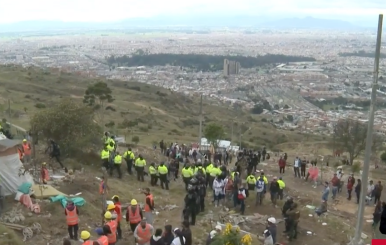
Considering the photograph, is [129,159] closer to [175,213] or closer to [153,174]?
[153,174]

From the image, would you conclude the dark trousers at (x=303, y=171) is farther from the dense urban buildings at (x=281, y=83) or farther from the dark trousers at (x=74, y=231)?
the dense urban buildings at (x=281, y=83)

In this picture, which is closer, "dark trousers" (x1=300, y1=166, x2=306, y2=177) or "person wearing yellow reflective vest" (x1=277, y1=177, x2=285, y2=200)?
"person wearing yellow reflective vest" (x1=277, y1=177, x2=285, y2=200)

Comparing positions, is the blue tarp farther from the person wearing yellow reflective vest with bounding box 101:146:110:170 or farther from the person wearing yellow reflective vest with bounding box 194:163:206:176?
the person wearing yellow reflective vest with bounding box 101:146:110:170

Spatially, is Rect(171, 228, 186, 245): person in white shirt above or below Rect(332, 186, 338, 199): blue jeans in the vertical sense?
above

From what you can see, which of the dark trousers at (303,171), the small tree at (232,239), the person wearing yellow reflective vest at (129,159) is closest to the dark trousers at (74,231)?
the small tree at (232,239)

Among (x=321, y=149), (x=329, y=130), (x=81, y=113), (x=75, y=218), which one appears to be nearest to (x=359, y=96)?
(x=329, y=130)

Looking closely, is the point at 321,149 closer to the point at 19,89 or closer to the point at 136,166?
the point at 136,166

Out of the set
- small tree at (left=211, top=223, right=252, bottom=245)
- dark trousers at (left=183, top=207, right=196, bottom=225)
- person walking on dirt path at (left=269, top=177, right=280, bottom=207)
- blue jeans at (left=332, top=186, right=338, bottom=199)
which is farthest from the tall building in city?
small tree at (left=211, top=223, right=252, bottom=245)

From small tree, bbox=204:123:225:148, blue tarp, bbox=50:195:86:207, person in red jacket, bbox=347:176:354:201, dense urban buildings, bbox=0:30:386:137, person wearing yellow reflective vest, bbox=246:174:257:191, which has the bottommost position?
dense urban buildings, bbox=0:30:386:137
